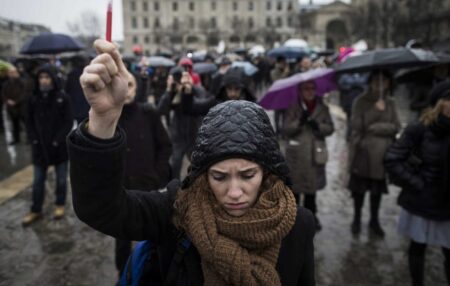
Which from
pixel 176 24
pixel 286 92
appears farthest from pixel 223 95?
pixel 176 24

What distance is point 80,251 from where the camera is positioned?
4.17m

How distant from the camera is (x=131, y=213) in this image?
58.5 inches

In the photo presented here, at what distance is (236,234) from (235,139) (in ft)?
1.17

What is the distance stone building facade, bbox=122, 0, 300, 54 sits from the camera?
79.9 metres

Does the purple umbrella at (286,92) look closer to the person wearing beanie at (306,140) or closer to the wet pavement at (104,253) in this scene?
the person wearing beanie at (306,140)

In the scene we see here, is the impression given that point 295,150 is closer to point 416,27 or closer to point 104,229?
point 104,229

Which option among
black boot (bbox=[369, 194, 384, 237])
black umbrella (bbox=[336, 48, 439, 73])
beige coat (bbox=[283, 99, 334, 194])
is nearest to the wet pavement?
black boot (bbox=[369, 194, 384, 237])

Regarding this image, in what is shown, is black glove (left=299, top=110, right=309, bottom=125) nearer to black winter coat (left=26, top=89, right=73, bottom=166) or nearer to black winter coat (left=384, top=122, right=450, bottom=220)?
black winter coat (left=384, top=122, right=450, bottom=220)

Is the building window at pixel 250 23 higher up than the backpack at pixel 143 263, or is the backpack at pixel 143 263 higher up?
the building window at pixel 250 23

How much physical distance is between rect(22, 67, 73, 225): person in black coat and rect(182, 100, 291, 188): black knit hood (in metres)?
3.70

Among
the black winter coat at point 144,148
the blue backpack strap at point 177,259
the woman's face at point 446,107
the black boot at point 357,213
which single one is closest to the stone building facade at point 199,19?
the black boot at point 357,213

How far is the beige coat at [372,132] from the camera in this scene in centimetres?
427

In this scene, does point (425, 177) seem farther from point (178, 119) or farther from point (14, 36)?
point (14, 36)

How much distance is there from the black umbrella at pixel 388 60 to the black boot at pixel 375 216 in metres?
1.43
